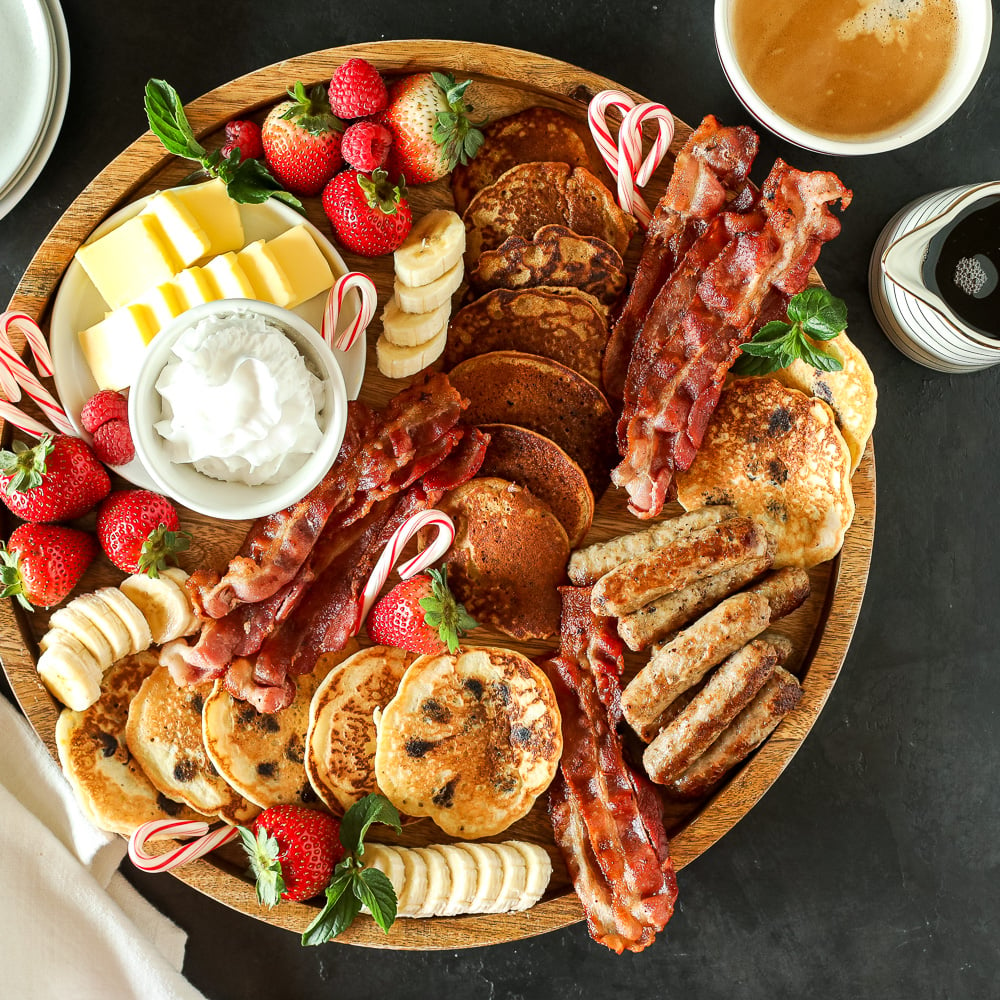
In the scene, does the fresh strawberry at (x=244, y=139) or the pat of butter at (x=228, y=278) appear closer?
the pat of butter at (x=228, y=278)

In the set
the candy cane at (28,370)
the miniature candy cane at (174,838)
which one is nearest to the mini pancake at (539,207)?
the candy cane at (28,370)

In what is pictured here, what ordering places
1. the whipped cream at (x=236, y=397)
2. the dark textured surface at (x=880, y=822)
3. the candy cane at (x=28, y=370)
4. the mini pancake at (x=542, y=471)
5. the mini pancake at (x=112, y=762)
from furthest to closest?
1. the dark textured surface at (x=880, y=822)
2. the mini pancake at (x=542, y=471)
3. the mini pancake at (x=112, y=762)
4. the candy cane at (x=28, y=370)
5. the whipped cream at (x=236, y=397)

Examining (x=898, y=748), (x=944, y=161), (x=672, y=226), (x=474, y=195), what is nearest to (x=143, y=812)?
(x=474, y=195)

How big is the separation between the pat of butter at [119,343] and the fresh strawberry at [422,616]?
2.60 feet

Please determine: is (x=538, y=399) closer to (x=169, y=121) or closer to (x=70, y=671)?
(x=169, y=121)

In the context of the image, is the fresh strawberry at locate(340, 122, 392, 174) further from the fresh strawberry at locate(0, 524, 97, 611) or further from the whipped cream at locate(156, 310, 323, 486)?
the fresh strawberry at locate(0, 524, 97, 611)

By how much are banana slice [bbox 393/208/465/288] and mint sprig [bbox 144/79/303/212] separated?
0.92ft

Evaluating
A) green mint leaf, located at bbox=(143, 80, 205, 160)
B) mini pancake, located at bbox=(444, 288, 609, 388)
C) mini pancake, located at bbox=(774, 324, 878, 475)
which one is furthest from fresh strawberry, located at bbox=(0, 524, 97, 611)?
mini pancake, located at bbox=(774, 324, 878, 475)

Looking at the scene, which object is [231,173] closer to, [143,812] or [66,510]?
[66,510]

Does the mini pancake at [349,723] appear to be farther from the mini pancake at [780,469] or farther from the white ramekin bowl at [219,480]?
the mini pancake at [780,469]

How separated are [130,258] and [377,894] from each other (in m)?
1.57

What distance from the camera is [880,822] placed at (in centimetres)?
260

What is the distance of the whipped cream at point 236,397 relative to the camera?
5.92 ft

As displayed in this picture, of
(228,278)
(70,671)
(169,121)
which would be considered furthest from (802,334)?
(70,671)
